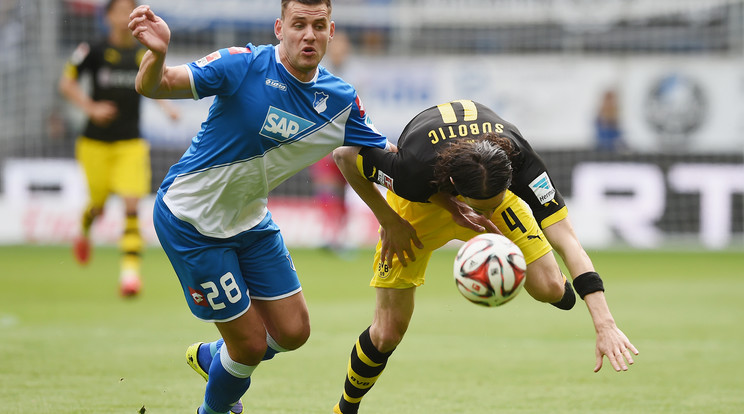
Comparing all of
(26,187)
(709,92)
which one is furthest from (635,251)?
(26,187)

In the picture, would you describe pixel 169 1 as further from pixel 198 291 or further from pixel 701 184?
pixel 198 291

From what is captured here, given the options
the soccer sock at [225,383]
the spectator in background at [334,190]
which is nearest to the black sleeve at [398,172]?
the soccer sock at [225,383]

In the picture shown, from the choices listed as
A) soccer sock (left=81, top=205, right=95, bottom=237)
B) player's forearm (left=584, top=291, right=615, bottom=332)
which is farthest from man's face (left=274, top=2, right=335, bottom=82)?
soccer sock (left=81, top=205, right=95, bottom=237)

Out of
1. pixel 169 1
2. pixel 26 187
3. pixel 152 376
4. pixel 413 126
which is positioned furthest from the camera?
pixel 169 1

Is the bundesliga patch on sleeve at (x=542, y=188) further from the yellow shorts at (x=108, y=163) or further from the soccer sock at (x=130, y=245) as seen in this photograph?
the yellow shorts at (x=108, y=163)

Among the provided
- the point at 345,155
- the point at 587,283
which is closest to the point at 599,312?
the point at 587,283

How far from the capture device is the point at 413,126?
17.2 ft

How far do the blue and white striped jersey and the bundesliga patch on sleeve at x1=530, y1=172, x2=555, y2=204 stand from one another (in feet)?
3.21

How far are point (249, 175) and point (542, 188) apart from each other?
4.85 feet

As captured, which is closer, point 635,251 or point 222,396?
point 222,396

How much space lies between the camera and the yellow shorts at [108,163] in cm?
997

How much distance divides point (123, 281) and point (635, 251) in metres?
9.08

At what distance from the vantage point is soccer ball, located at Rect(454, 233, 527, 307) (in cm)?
443

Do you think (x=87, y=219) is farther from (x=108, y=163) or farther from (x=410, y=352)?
(x=410, y=352)
